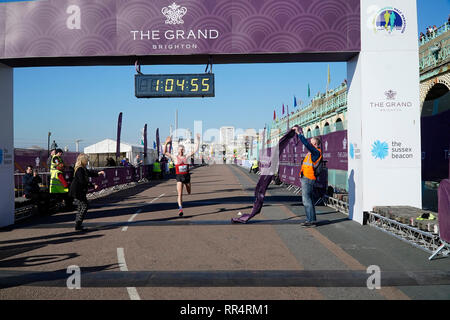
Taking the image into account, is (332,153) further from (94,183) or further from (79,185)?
(94,183)

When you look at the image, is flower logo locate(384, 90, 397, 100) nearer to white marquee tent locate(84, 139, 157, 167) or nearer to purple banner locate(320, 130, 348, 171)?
purple banner locate(320, 130, 348, 171)

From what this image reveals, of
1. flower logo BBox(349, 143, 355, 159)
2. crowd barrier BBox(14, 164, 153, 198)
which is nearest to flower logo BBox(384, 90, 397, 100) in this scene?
flower logo BBox(349, 143, 355, 159)

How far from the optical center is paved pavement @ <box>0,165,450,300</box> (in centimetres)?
422

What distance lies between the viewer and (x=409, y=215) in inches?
270

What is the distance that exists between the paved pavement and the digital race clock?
3.61 m

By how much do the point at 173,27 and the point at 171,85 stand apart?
1565 mm

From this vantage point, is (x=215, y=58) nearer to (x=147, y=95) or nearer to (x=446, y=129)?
(x=147, y=95)

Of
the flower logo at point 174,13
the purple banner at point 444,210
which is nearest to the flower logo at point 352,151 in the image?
the purple banner at point 444,210

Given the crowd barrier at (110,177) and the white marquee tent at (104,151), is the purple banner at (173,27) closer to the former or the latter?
the crowd barrier at (110,177)

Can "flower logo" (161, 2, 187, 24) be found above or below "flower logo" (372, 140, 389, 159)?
above

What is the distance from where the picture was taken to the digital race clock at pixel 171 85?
29.8 ft

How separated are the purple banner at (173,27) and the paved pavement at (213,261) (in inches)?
188
